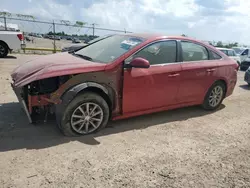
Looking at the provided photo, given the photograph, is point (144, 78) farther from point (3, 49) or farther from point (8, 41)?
point (3, 49)

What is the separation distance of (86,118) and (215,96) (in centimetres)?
323

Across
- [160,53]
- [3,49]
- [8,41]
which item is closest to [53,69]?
[160,53]

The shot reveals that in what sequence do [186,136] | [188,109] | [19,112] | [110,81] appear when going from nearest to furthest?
[110,81] → [186,136] → [19,112] → [188,109]

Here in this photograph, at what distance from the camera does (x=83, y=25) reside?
63.6ft

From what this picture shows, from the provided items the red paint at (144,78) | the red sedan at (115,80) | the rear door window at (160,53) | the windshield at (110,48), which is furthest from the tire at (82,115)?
the rear door window at (160,53)

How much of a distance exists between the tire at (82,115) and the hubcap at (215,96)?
2724 mm

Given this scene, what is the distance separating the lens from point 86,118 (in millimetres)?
3840

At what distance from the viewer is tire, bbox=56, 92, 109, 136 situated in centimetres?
366

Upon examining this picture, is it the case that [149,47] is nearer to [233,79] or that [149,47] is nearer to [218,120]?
[218,120]

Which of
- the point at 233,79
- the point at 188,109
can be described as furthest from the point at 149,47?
the point at 233,79

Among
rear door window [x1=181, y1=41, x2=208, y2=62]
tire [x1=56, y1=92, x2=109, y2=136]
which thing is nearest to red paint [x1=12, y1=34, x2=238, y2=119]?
rear door window [x1=181, y1=41, x2=208, y2=62]

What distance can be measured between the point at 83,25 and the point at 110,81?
1660 centimetres

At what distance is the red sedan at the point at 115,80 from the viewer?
3.66 m

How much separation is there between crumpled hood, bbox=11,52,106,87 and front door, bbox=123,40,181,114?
60cm
